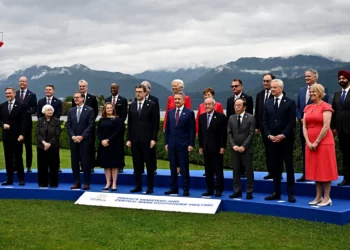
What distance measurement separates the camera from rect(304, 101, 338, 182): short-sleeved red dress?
6977 mm

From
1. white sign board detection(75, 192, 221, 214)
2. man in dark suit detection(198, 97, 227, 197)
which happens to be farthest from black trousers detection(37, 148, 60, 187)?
man in dark suit detection(198, 97, 227, 197)

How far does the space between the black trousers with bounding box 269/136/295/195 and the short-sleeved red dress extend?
378 mm

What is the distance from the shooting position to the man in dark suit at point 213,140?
805cm

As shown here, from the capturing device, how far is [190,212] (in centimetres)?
746

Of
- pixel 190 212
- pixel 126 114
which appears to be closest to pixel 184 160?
pixel 190 212

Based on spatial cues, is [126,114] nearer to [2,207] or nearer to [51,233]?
[2,207]

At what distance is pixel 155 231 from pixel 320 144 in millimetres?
2539

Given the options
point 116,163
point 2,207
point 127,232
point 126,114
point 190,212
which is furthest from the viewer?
point 126,114

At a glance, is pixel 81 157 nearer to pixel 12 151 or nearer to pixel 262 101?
pixel 12 151

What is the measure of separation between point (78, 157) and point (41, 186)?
0.94 m

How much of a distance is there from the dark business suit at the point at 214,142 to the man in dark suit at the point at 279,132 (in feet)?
2.48

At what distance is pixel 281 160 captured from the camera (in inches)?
298

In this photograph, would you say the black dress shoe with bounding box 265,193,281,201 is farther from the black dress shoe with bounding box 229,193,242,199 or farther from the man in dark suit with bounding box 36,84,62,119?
the man in dark suit with bounding box 36,84,62,119

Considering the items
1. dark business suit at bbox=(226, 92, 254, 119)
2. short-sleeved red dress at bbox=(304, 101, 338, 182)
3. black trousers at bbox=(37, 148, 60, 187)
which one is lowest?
black trousers at bbox=(37, 148, 60, 187)
